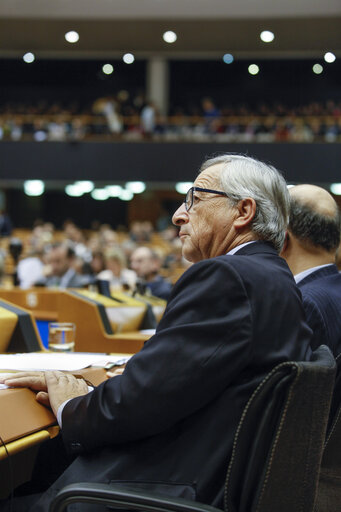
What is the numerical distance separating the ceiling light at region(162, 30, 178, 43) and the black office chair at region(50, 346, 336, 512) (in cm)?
1484

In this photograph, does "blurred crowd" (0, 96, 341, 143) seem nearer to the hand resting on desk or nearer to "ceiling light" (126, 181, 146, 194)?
"ceiling light" (126, 181, 146, 194)

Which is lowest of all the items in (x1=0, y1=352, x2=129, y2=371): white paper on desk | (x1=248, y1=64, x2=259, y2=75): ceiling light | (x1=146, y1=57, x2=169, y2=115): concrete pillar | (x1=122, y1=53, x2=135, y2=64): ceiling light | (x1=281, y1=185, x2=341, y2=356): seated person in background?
(x1=0, y1=352, x2=129, y2=371): white paper on desk

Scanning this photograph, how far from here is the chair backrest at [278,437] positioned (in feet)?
3.72

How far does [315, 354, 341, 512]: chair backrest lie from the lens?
1.68 m

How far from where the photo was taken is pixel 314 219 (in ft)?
7.09

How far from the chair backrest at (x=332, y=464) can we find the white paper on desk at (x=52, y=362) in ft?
2.07

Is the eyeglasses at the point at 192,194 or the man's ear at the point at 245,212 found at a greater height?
the eyeglasses at the point at 192,194

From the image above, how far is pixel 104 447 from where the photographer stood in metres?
1.31

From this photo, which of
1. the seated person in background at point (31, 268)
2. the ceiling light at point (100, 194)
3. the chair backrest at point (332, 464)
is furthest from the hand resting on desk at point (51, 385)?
the ceiling light at point (100, 194)

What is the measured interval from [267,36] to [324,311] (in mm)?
14685

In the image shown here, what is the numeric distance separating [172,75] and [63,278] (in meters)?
16.1

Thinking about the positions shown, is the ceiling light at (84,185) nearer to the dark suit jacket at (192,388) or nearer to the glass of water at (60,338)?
the glass of water at (60,338)

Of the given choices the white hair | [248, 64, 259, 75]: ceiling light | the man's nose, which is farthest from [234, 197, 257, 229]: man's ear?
[248, 64, 259, 75]: ceiling light

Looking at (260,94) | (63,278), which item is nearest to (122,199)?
(260,94)
